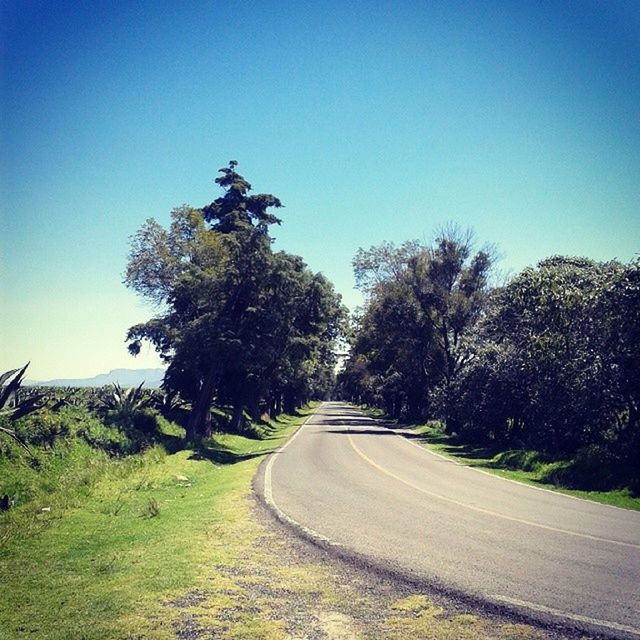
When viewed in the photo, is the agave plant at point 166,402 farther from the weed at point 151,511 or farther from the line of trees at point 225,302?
the weed at point 151,511

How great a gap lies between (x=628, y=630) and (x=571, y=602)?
2.81 feet

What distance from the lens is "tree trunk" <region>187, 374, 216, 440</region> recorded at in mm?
29891

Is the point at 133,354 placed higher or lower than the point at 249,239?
lower

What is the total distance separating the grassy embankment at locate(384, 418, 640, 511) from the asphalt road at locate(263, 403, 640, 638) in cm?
113

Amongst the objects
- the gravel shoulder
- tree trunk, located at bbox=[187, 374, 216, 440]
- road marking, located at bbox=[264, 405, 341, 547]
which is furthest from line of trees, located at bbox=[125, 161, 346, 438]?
the gravel shoulder

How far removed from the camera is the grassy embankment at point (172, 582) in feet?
20.1

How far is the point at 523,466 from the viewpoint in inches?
887

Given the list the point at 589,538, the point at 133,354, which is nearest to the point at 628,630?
the point at 589,538

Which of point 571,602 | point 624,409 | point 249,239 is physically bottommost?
point 571,602

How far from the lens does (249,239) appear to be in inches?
1128

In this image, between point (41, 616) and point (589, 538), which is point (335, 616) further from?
point (589, 538)

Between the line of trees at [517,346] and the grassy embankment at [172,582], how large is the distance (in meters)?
13.3

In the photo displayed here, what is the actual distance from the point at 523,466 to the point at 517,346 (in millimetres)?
8201

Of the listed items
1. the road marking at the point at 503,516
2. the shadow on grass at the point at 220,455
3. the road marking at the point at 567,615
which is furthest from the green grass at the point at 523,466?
the shadow on grass at the point at 220,455
